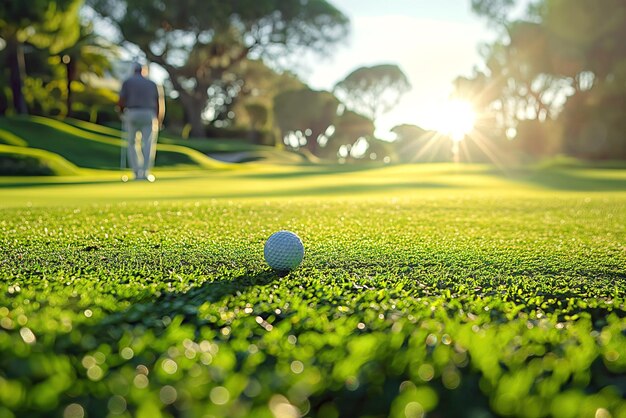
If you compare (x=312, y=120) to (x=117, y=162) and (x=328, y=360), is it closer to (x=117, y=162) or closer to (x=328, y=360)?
(x=117, y=162)

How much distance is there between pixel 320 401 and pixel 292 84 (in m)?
47.8

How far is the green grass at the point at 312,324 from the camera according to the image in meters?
1.47

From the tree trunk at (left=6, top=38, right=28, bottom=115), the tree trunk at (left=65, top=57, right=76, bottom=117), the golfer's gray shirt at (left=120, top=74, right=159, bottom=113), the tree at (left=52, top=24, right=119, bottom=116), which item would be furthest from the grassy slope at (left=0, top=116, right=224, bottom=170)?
the tree trunk at (left=65, top=57, right=76, bottom=117)

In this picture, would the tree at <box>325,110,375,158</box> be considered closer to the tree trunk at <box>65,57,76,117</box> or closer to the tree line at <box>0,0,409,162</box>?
the tree line at <box>0,0,409,162</box>

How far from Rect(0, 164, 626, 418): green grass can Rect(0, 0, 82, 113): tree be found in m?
22.7

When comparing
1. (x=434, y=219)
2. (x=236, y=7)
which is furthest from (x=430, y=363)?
(x=236, y=7)

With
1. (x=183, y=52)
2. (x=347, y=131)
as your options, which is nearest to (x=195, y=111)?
(x=183, y=52)

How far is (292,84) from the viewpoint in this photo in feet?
157

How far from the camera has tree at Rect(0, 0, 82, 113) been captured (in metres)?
23.3

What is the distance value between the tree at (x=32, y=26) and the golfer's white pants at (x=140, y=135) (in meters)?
15.7

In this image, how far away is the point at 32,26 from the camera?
24406mm

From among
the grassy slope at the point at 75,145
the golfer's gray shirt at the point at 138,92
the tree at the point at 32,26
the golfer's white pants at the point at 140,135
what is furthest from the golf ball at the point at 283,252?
the tree at the point at 32,26

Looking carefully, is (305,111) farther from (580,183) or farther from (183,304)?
(183,304)

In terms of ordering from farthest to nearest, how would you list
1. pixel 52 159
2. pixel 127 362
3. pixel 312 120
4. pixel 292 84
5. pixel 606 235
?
pixel 312 120
pixel 292 84
pixel 52 159
pixel 606 235
pixel 127 362
